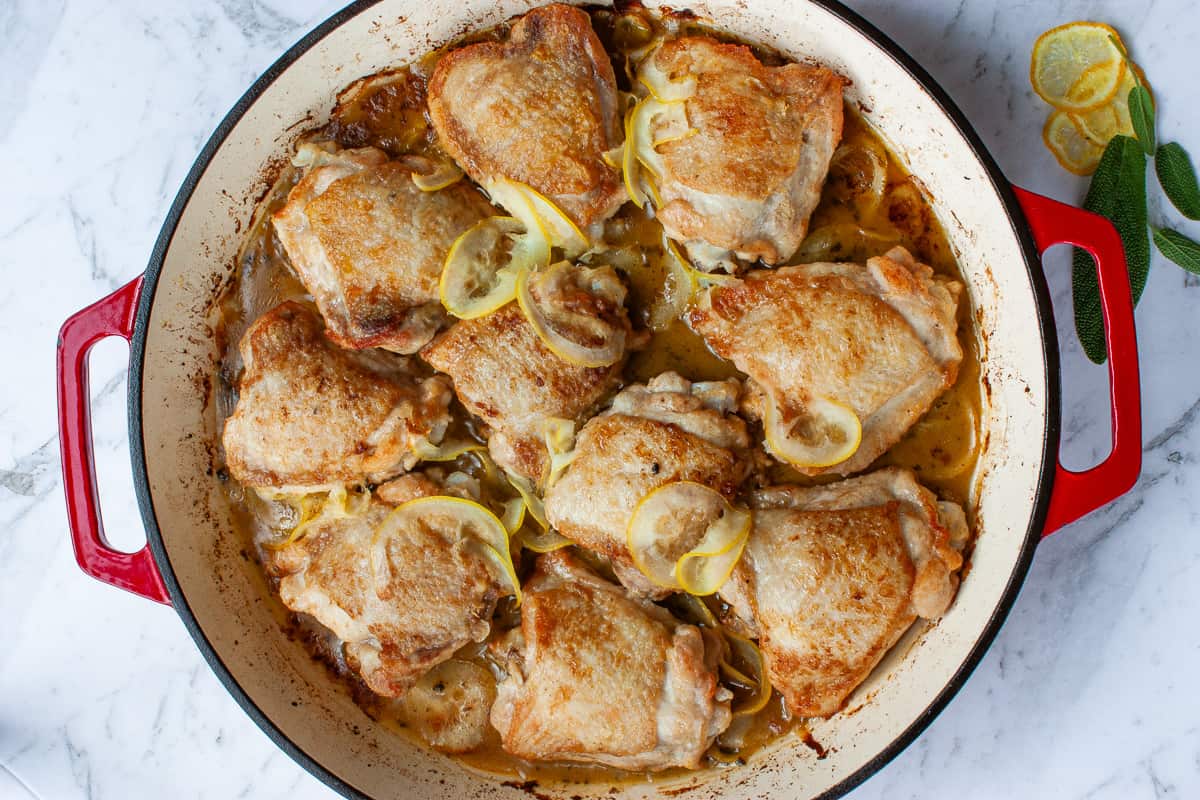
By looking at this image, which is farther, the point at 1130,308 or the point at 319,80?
the point at 319,80

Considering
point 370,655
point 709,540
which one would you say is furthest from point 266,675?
point 709,540

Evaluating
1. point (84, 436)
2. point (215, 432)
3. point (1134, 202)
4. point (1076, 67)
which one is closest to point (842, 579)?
point (1134, 202)

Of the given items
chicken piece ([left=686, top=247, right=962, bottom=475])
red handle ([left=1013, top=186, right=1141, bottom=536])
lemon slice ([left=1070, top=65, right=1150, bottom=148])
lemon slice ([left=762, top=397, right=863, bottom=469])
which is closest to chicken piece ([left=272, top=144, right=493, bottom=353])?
chicken piece ([left=686, top=247, right=962, bottom=475])

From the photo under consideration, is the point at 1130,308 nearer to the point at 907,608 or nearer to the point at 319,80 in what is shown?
the point at 907,608

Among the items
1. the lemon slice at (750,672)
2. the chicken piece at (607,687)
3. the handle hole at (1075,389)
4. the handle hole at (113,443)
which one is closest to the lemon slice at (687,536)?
the chicken piece at (607,687)

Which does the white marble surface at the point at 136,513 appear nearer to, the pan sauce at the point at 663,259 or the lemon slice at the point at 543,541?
the pan sauce at the point at 663,259

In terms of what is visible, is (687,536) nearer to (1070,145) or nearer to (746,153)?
(746,153)

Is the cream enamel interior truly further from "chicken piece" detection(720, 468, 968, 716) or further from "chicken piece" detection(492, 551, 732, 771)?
"chicken piece" detection(492, 551, 732, 771)
